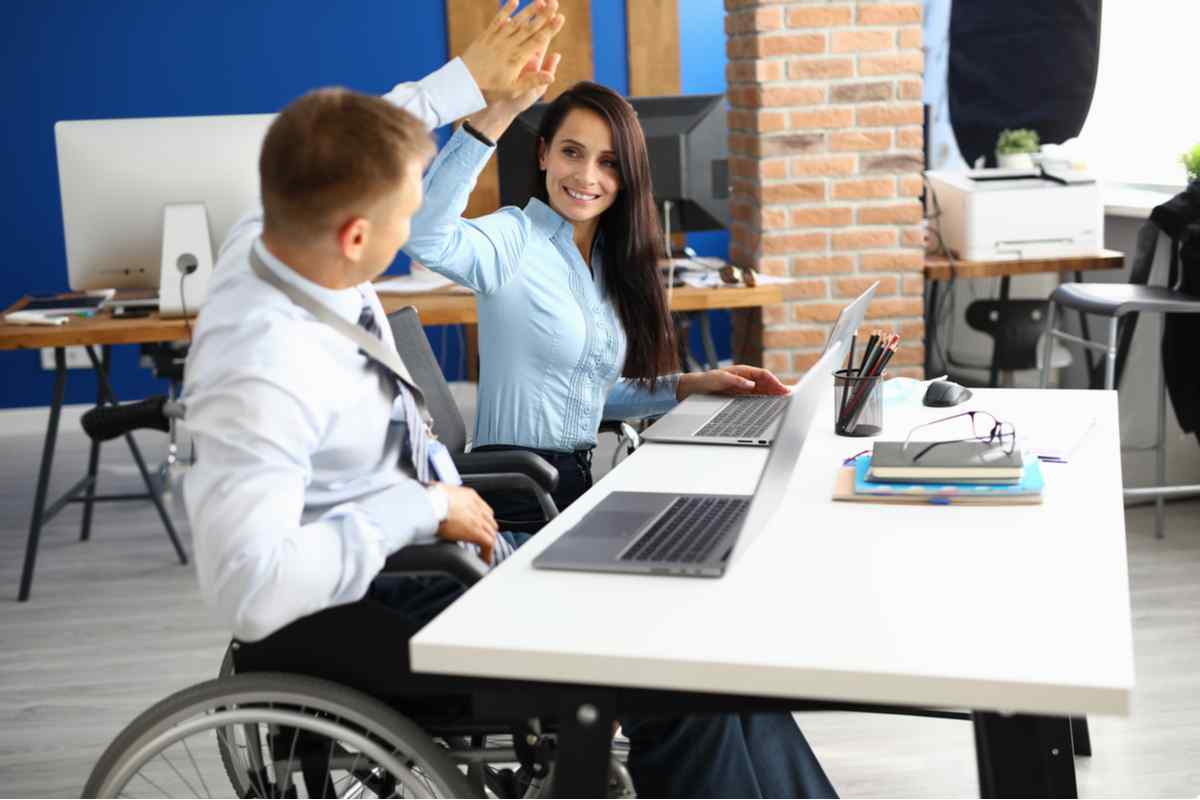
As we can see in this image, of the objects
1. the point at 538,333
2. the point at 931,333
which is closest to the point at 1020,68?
the point at 931,333

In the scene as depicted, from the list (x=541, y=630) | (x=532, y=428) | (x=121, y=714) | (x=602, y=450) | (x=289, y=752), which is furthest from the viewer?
(x=602, y=450)

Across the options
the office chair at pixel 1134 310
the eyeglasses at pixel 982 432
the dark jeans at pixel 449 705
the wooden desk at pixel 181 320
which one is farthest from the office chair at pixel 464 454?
the office chair at pixel 1134 310

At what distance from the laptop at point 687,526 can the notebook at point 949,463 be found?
0.64 ft

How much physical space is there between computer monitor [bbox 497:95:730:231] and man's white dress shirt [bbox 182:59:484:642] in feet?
7.38

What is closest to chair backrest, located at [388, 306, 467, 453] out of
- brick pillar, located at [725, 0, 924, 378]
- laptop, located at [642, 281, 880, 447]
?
laptop, located at [642, 281, 880, 447]

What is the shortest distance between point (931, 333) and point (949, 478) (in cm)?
322

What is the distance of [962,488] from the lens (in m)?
1.84

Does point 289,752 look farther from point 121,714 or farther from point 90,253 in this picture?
point 90,253

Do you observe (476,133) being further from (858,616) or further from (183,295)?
(183,295)

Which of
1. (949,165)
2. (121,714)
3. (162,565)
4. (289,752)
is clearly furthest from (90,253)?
(949,165)

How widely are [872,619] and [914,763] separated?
1289mm

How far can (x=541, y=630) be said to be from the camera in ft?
4.60

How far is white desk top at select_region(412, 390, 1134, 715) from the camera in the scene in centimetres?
129

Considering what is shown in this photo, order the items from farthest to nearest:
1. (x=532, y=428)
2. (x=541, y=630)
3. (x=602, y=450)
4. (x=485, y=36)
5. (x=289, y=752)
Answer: (x=602, y=450), (x=532, y=428), (x=485, y=36), (x=289, y=752), (x=541, y=630)
